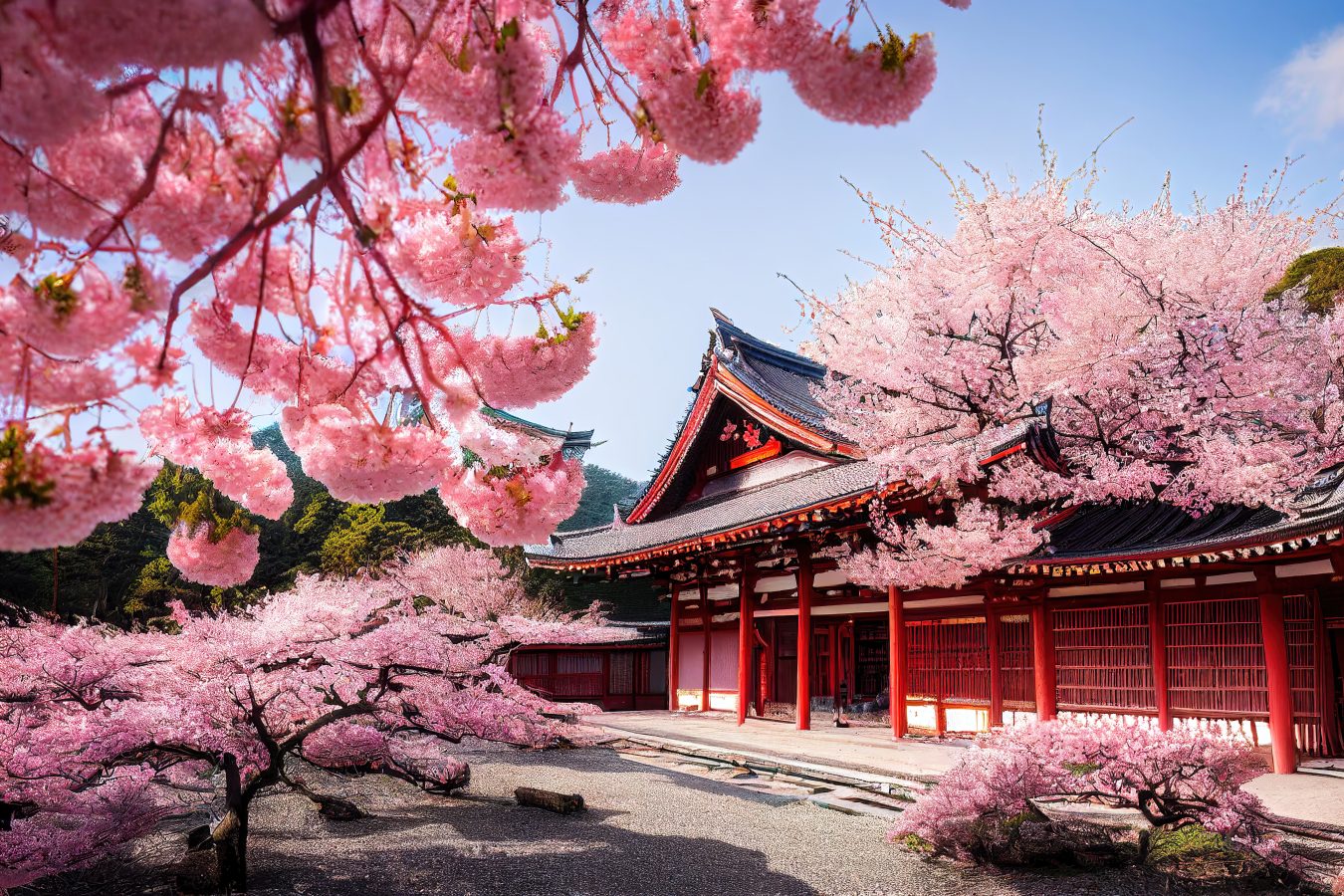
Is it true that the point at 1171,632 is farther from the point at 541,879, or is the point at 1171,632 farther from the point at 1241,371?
the point at 541,879

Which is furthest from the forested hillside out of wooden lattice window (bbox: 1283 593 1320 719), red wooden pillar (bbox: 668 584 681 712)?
wooden lattice window (bbox: 1283 593 1320 719)

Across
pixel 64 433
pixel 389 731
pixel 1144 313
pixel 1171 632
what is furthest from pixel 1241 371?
pixel 64 433

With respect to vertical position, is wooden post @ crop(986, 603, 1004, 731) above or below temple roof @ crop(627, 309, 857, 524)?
below

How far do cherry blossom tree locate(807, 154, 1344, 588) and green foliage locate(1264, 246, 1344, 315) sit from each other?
2107mm

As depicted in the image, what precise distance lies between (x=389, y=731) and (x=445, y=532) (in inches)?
835

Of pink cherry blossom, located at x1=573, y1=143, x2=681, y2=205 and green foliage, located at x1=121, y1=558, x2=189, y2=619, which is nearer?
pink cherry blossom, located at x1=573, y1=143, x2=681, y2=205

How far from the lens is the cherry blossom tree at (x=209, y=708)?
6.16 meters

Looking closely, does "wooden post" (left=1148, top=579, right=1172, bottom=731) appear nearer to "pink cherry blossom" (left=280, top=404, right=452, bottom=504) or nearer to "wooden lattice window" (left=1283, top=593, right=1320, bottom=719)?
"wooden lattice window" (left=1283, top=593, right=1320, bottom=719)

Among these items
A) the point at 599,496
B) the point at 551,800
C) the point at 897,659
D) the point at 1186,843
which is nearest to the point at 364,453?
the point at 1186,843

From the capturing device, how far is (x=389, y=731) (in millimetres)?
8594

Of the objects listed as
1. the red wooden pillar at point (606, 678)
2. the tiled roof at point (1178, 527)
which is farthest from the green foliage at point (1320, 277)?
the red wooden pillar at point (606, 678)

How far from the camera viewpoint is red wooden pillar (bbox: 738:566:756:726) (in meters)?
15.2

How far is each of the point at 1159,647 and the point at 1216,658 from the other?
567mm

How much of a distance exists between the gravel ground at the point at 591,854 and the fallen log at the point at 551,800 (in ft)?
0.32
